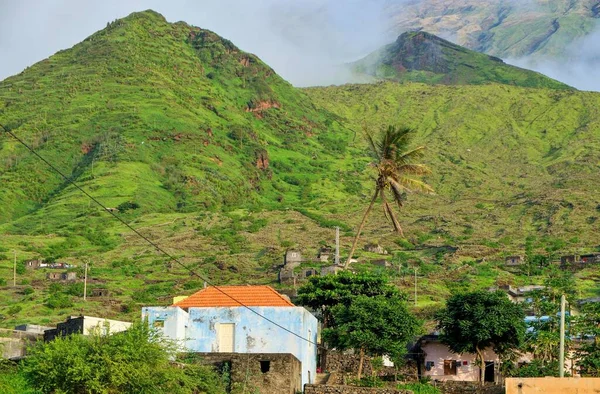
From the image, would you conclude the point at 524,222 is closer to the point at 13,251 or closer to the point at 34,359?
the point at 13,251

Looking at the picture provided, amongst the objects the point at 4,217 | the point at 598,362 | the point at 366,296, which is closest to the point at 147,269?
the point at 4,217

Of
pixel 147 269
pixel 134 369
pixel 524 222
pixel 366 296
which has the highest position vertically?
pixel 524 222

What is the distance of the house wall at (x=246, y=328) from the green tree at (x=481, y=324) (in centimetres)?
774

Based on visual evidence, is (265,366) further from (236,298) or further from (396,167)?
(396,167)

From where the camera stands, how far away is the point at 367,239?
156 metres

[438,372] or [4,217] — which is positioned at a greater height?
[4,217]

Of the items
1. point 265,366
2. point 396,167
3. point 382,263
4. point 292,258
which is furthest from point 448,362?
point 292,258

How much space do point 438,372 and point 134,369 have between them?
73.7ft

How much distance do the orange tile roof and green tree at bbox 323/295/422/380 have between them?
9.51ft

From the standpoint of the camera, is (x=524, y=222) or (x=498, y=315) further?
(x=524, y=222)

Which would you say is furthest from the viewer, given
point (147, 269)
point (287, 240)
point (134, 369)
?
point (287, 240)

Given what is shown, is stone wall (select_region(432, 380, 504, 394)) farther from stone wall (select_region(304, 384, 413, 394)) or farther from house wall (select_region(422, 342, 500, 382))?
house wall (select_region(422, 342, 500, 382))

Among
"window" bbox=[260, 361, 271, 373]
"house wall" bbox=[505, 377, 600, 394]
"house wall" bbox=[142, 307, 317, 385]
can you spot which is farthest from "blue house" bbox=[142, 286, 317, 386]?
"house wall" bbox=[505, 377, 600, 394]

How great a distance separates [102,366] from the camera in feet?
109
